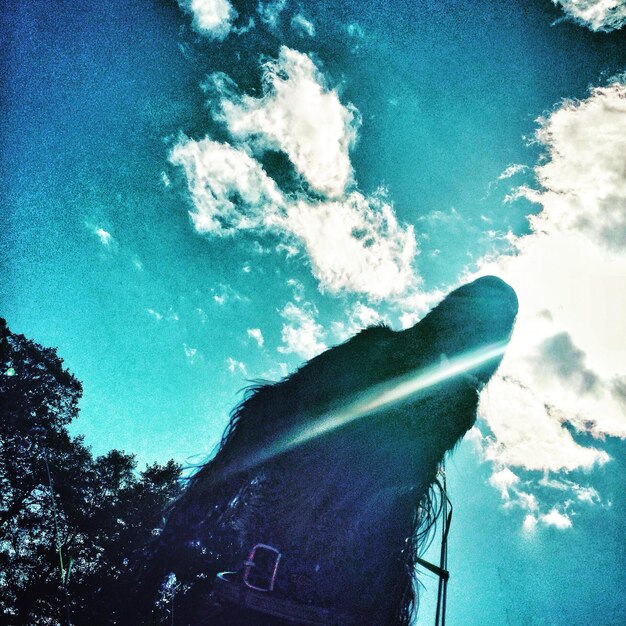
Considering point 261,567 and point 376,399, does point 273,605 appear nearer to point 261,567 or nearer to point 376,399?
point 261,567

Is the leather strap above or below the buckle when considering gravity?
below

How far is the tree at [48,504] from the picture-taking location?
11602 millimetres

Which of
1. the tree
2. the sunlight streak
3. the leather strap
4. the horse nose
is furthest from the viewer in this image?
the tree

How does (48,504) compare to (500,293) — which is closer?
(500,293)

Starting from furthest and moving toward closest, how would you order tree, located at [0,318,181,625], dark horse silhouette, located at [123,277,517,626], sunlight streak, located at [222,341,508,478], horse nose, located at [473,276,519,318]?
tree, located at [0,318,181,625] → horse nose, located at [473,276,519,318] → sunlight streak, located at [222,341,508,478] → dark horse silhouette, located at [123,277,517,626]

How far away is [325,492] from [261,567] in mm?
440

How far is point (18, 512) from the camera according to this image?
12102 mm

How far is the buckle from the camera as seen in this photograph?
1.32m

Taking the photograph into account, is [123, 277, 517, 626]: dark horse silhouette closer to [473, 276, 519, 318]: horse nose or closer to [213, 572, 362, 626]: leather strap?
[213, 572, 362, 626]: leather strap

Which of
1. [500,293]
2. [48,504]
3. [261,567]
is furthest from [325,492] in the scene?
[48,504]

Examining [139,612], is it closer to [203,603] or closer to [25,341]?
[203,603]

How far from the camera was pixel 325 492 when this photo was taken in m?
1.63

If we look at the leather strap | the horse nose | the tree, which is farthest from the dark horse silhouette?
the tree

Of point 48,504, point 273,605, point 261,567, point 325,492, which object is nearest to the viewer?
point 273,605
